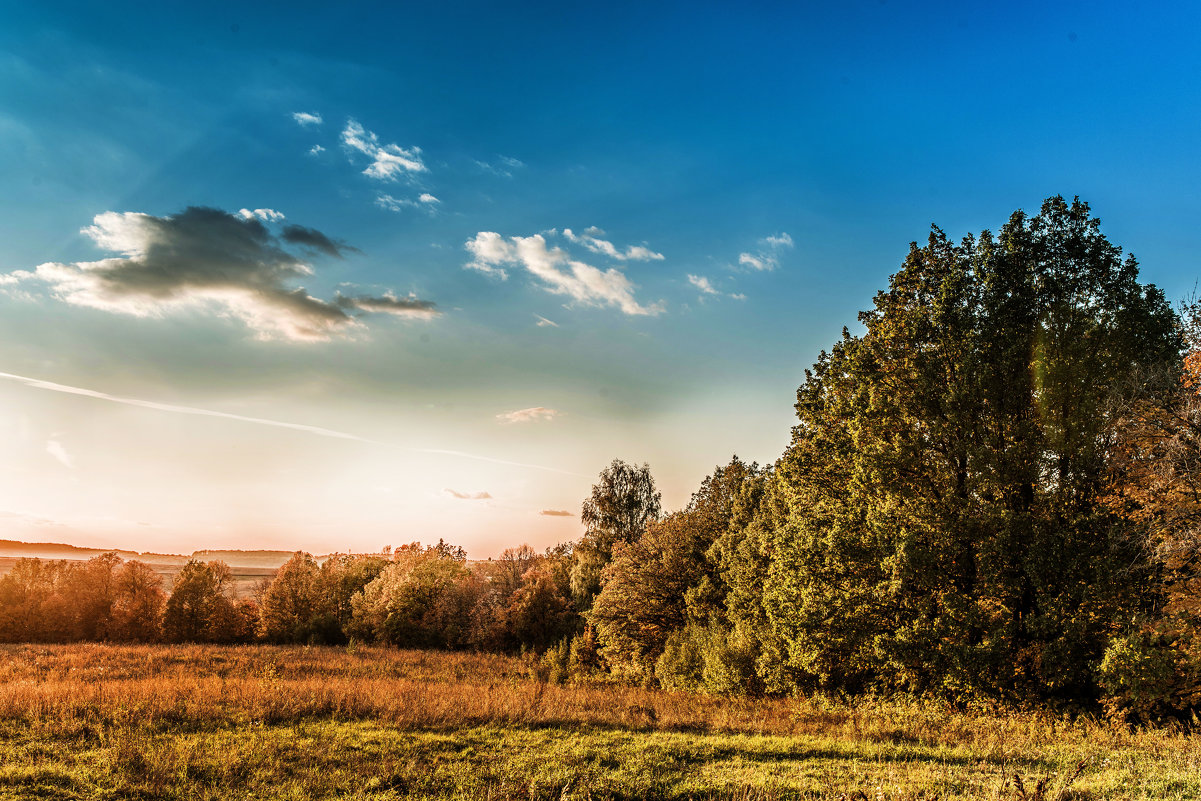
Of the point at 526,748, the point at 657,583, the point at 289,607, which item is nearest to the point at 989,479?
the point at 526,748

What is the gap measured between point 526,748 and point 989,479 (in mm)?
15563

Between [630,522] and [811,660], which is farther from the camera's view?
[630,522]

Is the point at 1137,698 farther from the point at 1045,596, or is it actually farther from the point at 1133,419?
the point at 1133,419

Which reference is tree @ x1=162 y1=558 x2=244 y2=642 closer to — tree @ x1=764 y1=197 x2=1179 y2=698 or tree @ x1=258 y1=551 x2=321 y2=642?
tree @ x1=258 y1=551 x2=321 y2=642

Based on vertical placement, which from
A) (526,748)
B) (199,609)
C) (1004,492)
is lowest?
(199,609)

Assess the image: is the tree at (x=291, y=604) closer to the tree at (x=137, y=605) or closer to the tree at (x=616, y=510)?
the tree at (x=137, y=605)

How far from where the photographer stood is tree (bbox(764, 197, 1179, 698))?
1852 centimetres

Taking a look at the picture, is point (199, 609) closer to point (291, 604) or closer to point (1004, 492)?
point (291, 604)

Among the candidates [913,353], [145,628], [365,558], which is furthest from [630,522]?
[145,628]

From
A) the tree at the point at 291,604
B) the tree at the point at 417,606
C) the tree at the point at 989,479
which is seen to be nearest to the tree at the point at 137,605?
the tree at the point at 291,604

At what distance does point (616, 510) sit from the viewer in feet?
179

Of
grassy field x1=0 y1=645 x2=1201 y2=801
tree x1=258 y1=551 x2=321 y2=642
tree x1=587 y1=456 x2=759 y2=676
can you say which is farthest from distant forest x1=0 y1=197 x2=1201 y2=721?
tree x1=258 y1=551 x2=321 y2=642

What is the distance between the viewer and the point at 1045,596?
59.9 feet

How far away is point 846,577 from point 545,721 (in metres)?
11.5
